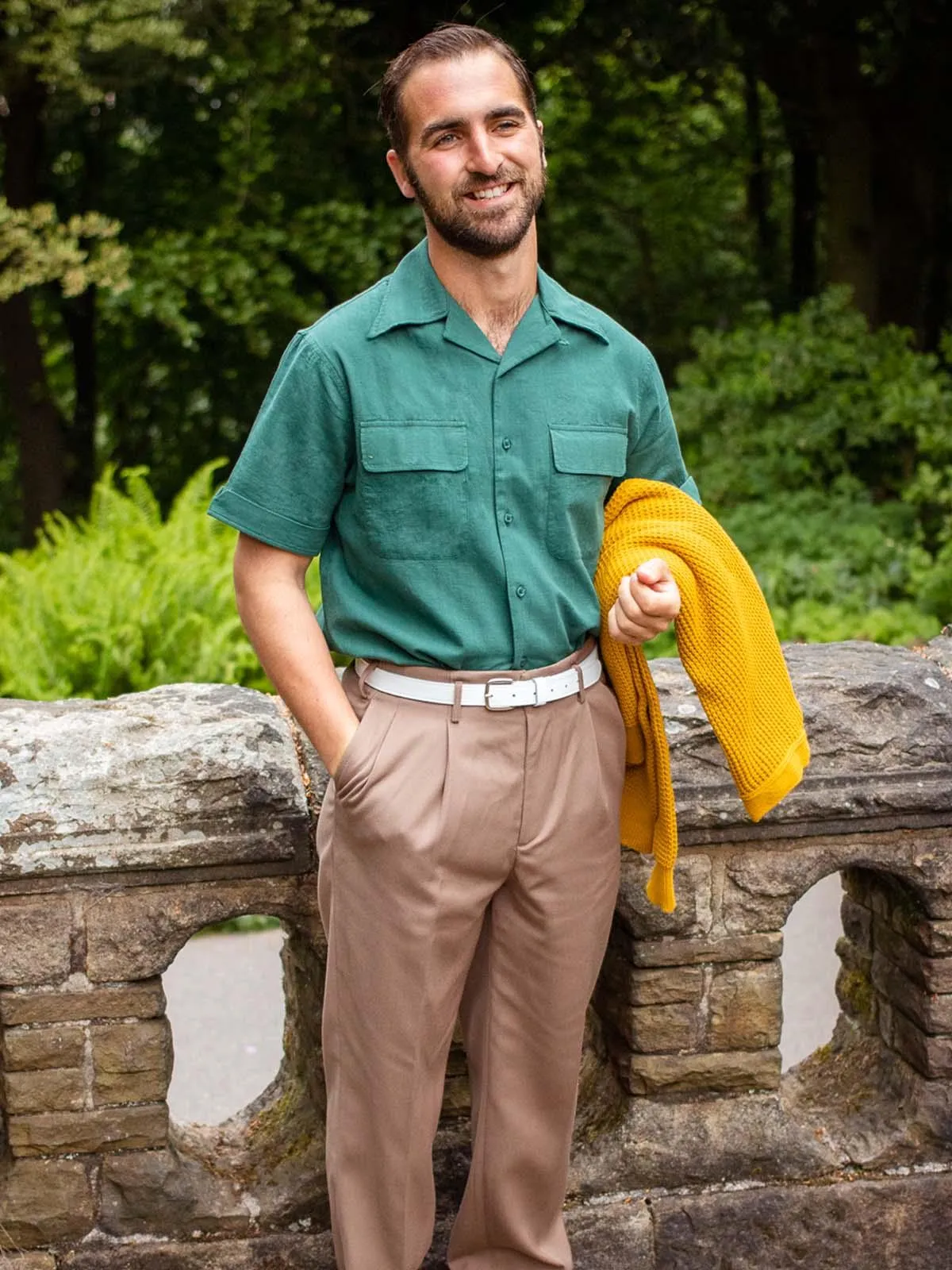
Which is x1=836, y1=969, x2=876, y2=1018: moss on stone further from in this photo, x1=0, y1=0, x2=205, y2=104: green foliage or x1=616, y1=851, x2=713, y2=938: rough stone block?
x1=0, y1=0, x2=205, y2=104: green foliage

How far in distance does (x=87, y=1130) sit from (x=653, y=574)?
4.45 ft

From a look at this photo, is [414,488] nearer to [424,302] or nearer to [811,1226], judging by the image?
[424,302]

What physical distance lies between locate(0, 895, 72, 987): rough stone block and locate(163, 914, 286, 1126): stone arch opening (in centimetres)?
156

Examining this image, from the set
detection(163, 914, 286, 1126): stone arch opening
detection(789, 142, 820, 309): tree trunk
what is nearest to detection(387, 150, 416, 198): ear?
detection(163, 914, 286, 1126): stone arch opening

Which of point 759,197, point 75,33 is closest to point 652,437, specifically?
point 75,33

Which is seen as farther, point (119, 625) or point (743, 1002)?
point (119, 625)

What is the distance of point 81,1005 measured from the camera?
2510 millimetres

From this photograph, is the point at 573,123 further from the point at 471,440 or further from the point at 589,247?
the point at 471,440

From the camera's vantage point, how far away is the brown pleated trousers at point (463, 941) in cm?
220

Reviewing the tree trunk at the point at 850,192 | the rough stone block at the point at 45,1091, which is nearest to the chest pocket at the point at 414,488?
the rough stone block at the point at 45,1091

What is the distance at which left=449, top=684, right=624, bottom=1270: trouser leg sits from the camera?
89.4 inches

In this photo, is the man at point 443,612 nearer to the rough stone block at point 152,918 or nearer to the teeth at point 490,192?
the teeth at point 490,192

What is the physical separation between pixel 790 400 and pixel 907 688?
578cm

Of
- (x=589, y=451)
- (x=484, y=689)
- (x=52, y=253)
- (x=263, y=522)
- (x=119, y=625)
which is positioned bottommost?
(x=119, y=625)
